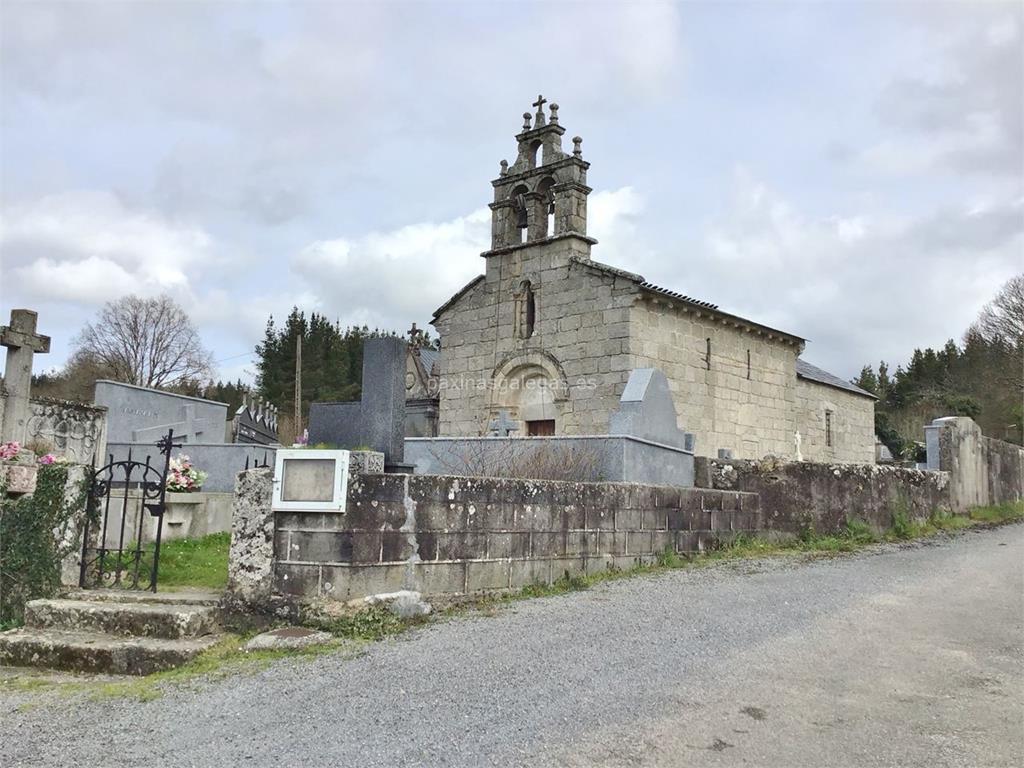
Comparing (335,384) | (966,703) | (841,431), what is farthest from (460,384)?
(335,384)

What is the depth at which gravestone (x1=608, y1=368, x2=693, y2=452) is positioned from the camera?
32.4 feet

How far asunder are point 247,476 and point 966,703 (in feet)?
16.5

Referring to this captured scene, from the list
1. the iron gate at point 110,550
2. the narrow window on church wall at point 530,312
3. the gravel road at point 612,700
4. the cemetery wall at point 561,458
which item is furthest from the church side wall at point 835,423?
the iron gate at point 110,550

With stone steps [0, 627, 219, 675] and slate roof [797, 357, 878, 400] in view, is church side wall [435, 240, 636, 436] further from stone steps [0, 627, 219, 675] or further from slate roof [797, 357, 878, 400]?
stone steps [0, 627, 219, 675]

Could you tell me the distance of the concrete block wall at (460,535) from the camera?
6152mm

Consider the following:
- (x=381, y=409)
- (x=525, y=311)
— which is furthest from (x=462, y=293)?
(x=381, y=409)

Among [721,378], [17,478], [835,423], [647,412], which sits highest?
[721,378]

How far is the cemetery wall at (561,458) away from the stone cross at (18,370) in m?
5.18

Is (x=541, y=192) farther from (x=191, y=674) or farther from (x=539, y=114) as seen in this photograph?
(x=191, y=674)

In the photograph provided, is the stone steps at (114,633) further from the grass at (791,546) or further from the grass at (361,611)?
the grass at (791,546)

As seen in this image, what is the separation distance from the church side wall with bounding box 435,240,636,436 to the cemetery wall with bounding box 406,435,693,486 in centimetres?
652

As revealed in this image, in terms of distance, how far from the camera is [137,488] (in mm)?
10062

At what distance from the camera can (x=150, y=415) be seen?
48.8 feet

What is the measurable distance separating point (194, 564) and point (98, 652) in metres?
2.50
